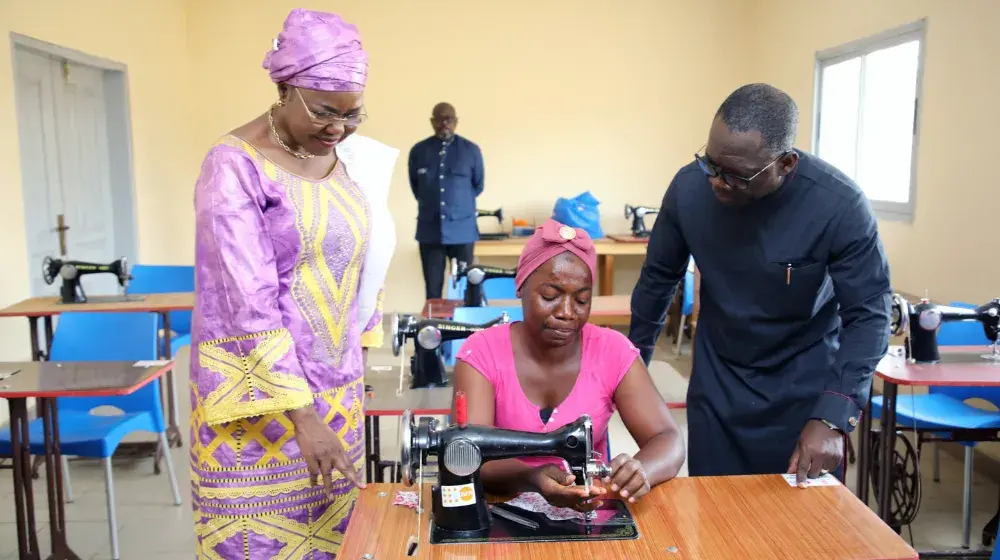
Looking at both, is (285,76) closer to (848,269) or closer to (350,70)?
(350,70)

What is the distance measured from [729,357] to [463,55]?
6169 millimetres

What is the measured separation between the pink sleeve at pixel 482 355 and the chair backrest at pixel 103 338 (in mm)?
2204

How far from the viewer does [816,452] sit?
63.3 inches

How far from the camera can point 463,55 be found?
7.61 m

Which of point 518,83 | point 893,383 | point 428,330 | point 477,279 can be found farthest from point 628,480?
point 518,83

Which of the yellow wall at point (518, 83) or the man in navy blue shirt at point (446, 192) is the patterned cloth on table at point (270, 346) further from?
the yellow wall at point (518, 83)

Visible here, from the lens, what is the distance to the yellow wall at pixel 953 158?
417 cm

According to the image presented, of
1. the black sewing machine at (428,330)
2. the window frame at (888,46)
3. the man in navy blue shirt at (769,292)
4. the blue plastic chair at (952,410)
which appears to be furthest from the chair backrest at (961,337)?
the black sewing machine at (428,330)

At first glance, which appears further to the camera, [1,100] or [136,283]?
[136,283]

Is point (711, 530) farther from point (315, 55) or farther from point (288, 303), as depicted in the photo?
point (315, 55)

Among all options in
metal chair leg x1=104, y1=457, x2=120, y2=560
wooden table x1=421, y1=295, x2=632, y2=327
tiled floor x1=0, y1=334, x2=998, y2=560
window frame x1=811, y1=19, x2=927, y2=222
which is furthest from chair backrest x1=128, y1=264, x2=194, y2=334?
window frame x1=811, y1=19, x2=927, y2=222

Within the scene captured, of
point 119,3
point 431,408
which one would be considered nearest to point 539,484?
point 431,408

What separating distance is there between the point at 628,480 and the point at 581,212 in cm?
586

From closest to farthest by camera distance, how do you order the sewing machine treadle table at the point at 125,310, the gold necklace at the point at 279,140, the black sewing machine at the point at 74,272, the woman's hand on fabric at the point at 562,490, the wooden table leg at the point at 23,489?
1. the woman's hand on fabric at the point at 562,490
2. the gold necklace at the point at 279,140
3. the wooden table leg at the point at 23,489
4. the sewing machine treadle table at the point at 125,310
5. the black sewing machine at the point at 74,272
